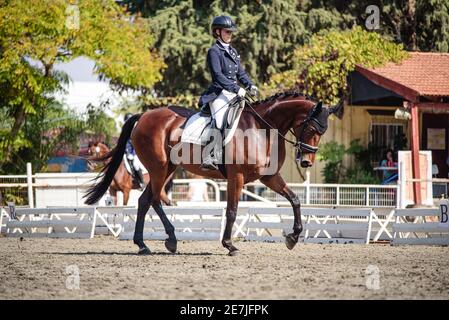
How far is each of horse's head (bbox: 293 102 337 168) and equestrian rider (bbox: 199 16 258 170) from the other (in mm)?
832

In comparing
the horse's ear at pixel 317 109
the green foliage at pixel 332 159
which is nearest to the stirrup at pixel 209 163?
the horse's ear at pixel 317 109

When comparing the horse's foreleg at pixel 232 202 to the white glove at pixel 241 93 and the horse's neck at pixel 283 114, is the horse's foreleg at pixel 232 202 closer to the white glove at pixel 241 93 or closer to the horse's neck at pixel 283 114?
the horse's neck at pixel 283 114

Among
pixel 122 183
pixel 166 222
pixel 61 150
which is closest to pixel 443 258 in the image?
pixel 166 222

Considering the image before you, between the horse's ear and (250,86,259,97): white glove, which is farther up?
(250,86,259,97): white glove

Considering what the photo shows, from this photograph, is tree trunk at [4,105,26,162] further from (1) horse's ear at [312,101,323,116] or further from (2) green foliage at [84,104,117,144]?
(1) horse's ear at [312,101,323,116]

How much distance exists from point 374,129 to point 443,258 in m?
16.7

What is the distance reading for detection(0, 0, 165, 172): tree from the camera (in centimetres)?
2408

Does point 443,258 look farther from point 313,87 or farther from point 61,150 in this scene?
point 61,150

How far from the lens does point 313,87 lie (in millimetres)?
27797

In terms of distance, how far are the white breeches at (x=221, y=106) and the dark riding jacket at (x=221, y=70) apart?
73 mm

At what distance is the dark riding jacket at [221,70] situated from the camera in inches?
504

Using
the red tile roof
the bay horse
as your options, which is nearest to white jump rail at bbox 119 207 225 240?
the bay horse

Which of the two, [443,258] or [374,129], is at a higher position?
[374,129]
